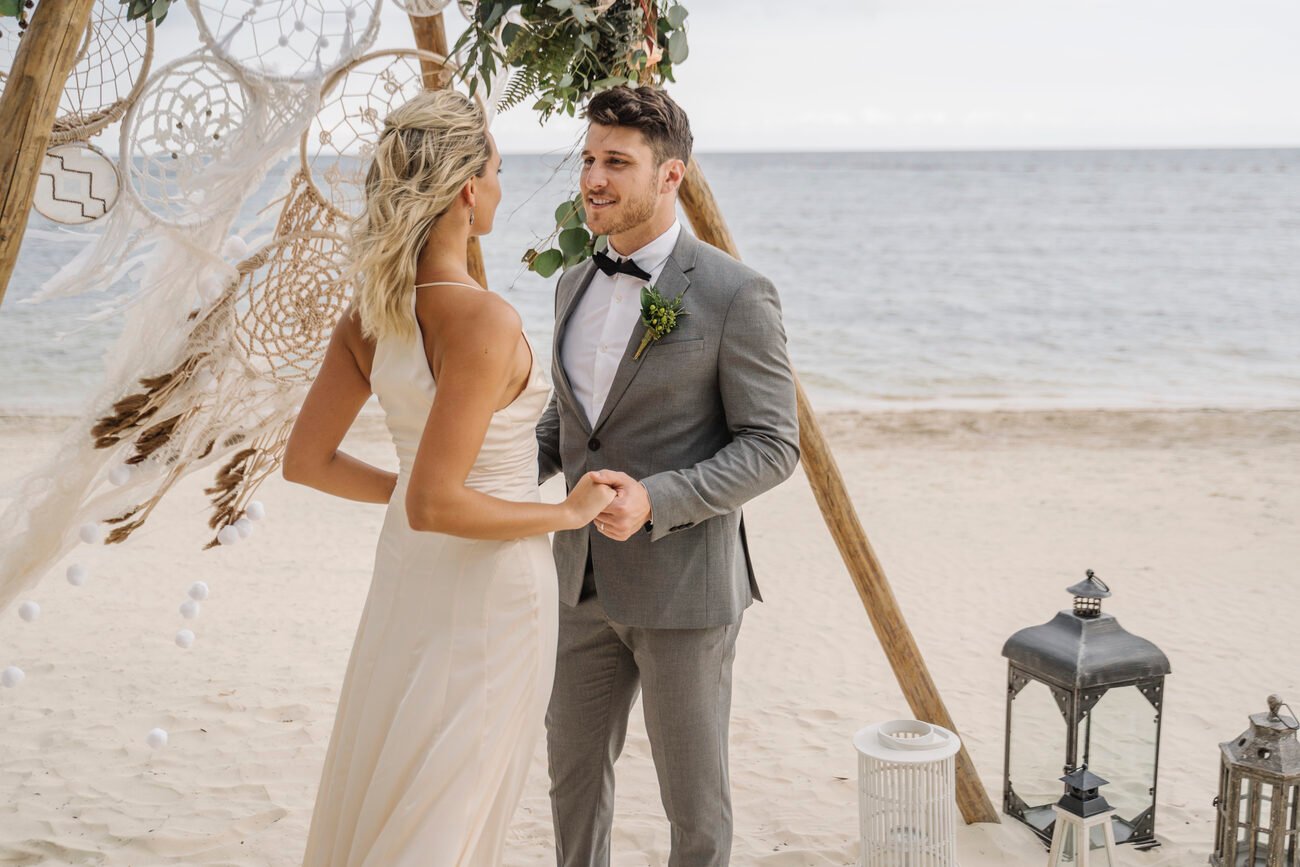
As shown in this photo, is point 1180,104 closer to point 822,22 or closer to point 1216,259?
point 822,22

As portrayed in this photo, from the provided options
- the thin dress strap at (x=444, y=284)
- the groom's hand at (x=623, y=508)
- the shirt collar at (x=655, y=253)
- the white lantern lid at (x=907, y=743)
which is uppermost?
the shirt collar at (x=655, y=253)

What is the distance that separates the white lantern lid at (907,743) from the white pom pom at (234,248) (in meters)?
1.88

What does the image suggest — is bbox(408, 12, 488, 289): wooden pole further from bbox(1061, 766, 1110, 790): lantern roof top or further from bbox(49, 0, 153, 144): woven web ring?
bbox(1061, 766, 1110, 790): lantern roof top

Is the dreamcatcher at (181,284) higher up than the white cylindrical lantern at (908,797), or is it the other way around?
the dreamcatcher at (181,284)

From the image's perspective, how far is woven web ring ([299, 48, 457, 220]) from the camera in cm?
262

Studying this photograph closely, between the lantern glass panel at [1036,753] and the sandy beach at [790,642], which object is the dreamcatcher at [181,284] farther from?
the lantern glass panel at [1036,753]

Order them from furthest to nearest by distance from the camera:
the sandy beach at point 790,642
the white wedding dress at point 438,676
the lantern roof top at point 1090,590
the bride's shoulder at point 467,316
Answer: the sandy beach at point 790,642 < the lantern roof top at point 1090,590 < the white wedding dress at point 438,676 < the bride's shoulder at point 467,316

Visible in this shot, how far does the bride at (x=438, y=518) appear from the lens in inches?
69.5

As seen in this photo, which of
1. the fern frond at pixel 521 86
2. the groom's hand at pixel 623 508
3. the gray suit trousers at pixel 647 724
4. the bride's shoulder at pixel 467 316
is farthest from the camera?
the fern frond at pixel 521 86

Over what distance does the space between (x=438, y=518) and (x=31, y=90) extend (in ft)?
3.30

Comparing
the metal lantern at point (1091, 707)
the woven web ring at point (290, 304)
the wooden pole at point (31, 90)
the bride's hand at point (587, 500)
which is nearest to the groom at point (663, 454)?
the bride's hand at point (587, 500)

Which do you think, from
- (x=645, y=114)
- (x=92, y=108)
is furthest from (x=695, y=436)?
(x=92, y=108)

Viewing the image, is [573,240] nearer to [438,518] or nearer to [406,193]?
[406,193]

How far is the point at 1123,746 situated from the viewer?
307cm
